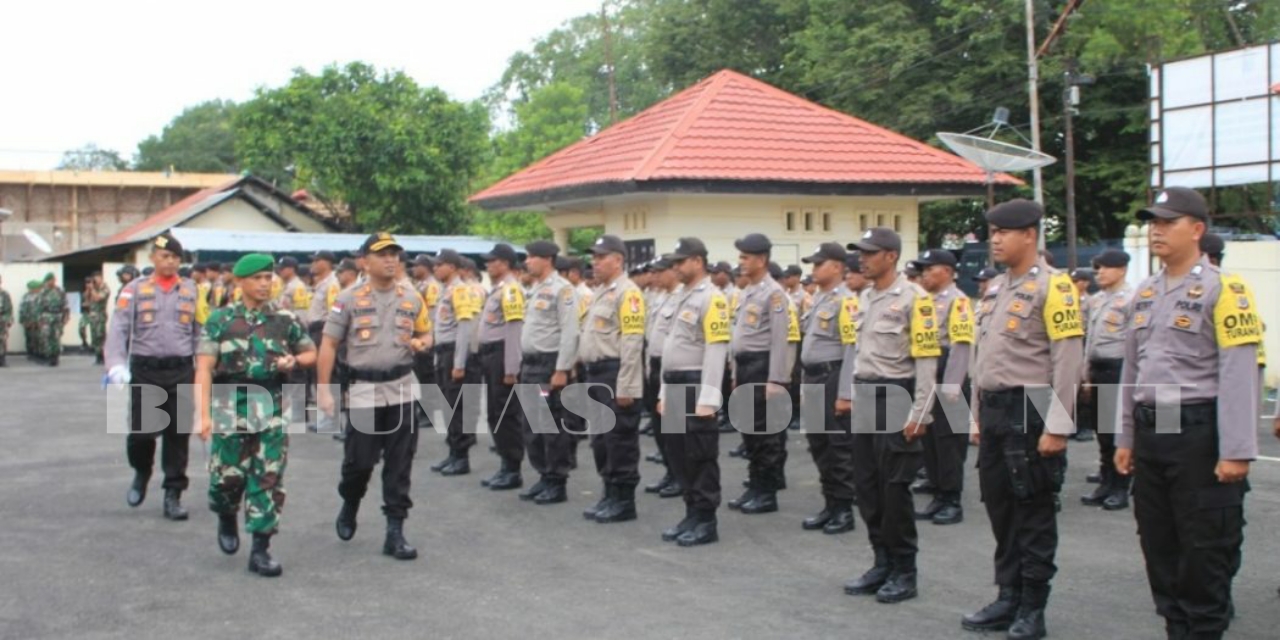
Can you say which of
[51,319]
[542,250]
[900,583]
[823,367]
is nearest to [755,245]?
[823,367]

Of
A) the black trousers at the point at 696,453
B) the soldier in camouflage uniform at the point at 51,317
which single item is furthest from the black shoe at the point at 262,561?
the soldier in camouflage uniform at the point at 51,317

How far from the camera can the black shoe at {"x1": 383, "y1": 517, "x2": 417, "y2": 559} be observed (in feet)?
24.0

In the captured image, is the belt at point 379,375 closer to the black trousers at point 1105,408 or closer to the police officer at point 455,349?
the police officer at point 455,349

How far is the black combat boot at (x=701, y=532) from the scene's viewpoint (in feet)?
25.5

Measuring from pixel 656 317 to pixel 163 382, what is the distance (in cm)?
368

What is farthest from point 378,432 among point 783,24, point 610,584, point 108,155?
point 108,155

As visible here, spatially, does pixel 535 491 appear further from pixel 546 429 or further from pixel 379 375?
pixel 379 375

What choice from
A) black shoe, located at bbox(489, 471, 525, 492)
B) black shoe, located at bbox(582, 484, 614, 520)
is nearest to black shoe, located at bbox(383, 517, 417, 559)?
black shoe, located at bbox(582, 484, 614, 520)

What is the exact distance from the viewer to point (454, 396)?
11242 mm

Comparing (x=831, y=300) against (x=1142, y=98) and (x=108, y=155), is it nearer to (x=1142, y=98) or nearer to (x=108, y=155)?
(x=1142, y=98)

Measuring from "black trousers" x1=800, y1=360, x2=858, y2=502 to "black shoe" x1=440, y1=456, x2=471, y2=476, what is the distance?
355 cm

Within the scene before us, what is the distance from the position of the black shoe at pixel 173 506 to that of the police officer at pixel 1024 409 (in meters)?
5.64

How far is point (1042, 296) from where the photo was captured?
219 inches

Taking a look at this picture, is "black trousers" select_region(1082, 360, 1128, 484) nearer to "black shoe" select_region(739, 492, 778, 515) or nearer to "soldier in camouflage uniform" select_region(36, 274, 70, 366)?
"black shoe" select_region(739, 492, 778, 515)
